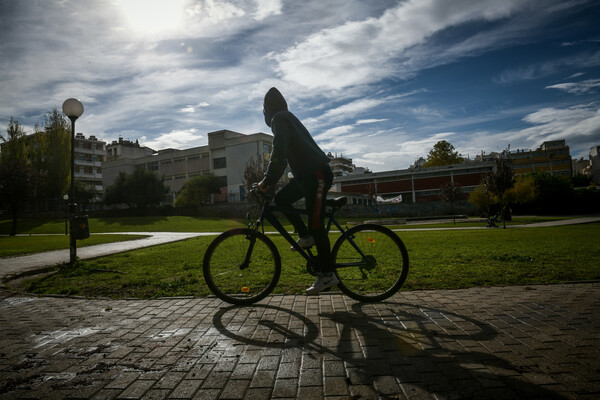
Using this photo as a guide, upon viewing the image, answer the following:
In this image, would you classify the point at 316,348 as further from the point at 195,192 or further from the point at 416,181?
the point at 416,181

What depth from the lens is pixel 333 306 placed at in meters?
3.82

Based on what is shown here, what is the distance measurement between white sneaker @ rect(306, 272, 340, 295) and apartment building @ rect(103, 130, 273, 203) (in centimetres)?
4856

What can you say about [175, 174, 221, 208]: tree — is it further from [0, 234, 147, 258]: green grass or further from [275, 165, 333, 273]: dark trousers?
[275, 165, 333, 273]: dark trousers

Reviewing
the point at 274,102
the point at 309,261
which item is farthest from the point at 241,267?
the point at 274,102

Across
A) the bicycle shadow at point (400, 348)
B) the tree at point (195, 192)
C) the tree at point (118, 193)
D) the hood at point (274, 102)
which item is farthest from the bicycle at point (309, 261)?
the tree at point (118, 193)

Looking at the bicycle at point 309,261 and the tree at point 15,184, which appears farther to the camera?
the tree at point 15,184

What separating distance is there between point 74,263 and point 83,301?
4.10 m

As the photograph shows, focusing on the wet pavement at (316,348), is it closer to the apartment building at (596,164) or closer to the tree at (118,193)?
the tree at (118,193)

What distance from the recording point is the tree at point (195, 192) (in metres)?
51.7

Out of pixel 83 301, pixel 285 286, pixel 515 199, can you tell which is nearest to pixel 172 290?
pixel 83 301

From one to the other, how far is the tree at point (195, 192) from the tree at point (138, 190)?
3.51 meters

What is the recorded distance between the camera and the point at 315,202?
3.99 m

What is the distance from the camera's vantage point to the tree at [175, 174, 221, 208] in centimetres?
5166

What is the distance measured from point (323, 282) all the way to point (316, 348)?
1250mm
